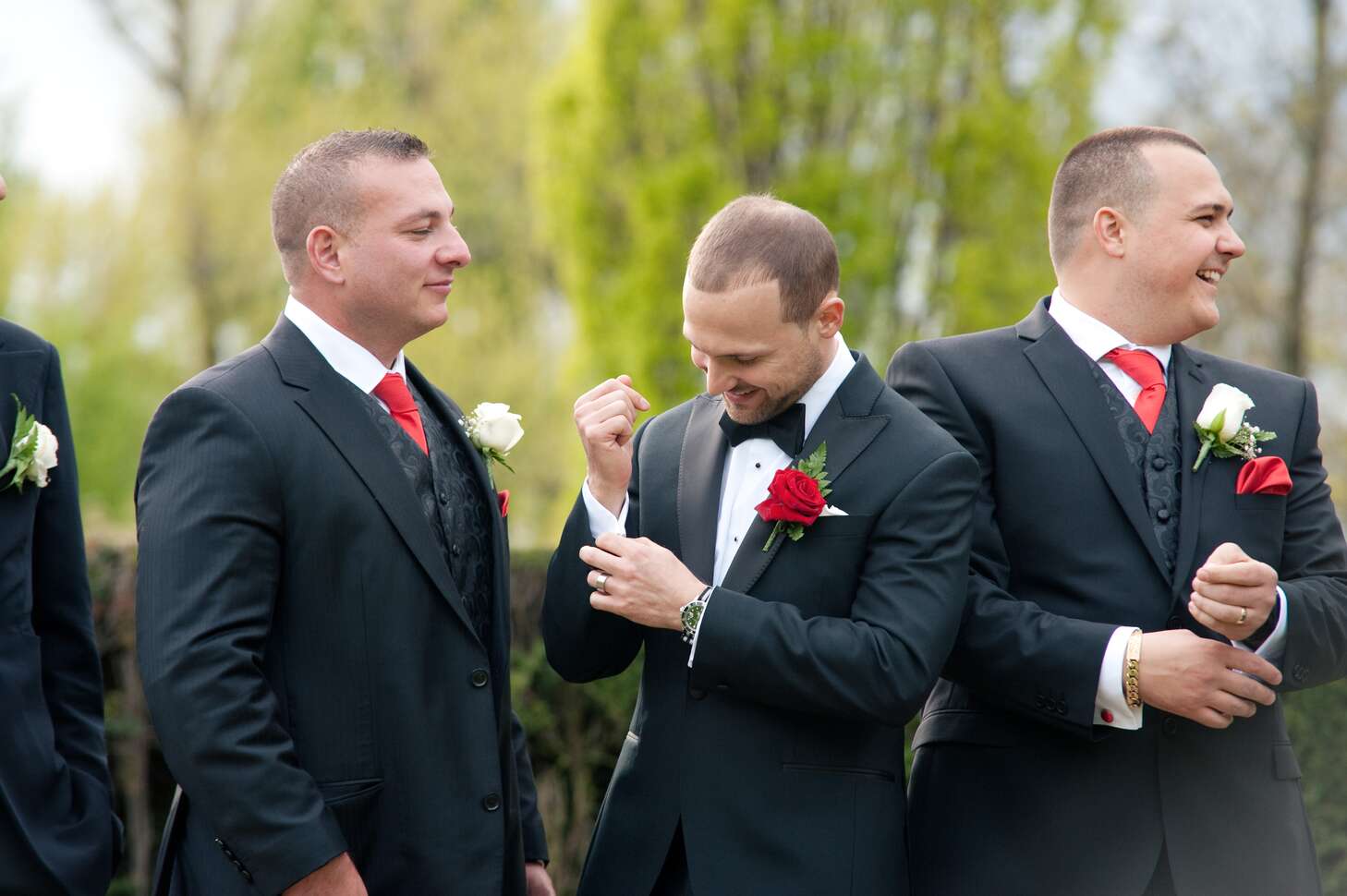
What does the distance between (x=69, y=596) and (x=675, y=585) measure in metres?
1.51

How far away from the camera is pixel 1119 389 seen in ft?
12.7

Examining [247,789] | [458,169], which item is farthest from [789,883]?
[458,169]

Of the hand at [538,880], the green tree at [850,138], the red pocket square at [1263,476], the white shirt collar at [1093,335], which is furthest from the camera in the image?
the green tree at [850,138]

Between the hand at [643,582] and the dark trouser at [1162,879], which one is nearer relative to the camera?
the hand at [643,582]

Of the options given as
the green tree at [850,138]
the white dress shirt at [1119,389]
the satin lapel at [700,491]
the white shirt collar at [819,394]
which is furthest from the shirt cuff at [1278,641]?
the green tree at [850,138]

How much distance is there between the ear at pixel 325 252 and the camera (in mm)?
3475

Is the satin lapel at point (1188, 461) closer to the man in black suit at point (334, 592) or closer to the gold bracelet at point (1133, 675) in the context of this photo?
the gold bracelet at point (1133, 675)

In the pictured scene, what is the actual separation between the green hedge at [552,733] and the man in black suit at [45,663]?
2.74 metres

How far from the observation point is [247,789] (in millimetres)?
2975

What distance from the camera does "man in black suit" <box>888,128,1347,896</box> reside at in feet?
11.4

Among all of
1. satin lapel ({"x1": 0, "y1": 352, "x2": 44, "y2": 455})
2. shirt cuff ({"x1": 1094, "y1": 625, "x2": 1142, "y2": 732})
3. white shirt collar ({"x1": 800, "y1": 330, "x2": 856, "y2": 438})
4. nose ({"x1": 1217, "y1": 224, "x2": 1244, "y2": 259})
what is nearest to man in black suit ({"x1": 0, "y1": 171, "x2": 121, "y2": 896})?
satin lapel ({"x1": 0, "y1": 352, "x2": 44, "y2": 455})

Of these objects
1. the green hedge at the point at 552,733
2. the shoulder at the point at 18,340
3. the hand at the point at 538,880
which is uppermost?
the shoulder at the point at 18,340

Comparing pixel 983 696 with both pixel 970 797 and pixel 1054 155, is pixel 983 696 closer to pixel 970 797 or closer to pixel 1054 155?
pixel 970 797

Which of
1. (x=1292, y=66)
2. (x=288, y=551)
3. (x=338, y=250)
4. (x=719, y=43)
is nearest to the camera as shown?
(x=288, y=551)
